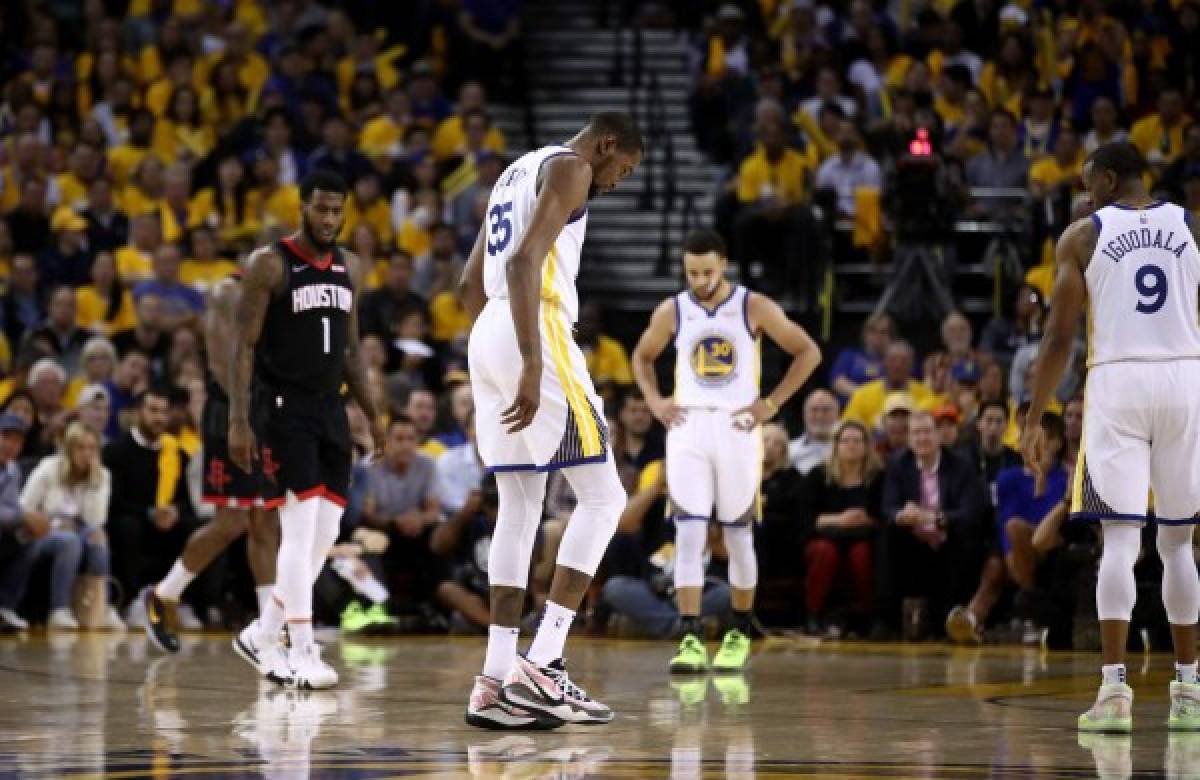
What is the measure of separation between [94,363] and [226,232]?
2.81 meters

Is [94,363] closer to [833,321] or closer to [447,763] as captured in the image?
[833,321]

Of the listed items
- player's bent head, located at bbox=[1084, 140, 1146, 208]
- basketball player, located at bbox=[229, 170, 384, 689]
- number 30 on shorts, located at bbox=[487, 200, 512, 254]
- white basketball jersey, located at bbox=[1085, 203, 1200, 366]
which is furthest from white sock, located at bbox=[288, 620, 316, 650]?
player's bent head, located at bbox=[1084, 140, 1146, 208]

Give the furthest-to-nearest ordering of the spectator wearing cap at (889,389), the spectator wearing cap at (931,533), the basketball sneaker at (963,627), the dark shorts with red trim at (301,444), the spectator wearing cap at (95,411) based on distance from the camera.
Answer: the spectator wearing cap at (95,411) → the spectator wearing cap at (889,389) → the spectator wearing cap at (931,533) → the basketball sneaker at (963,627) → the dark shorts with red trim at (301,444)

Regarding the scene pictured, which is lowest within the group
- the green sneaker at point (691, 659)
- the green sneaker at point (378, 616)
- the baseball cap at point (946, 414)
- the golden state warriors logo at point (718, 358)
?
the green sneaker at point (378, 616)

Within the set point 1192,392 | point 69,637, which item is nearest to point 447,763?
point 1192,392

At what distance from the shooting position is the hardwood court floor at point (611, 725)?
6547 mm

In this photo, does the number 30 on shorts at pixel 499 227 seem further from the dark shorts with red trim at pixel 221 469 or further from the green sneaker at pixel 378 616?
the green sneaker at pixel 378 616

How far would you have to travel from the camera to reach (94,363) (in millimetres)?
16625

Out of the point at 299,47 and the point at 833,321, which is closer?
the point at 833,321

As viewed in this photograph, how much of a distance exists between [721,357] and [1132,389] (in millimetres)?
3744

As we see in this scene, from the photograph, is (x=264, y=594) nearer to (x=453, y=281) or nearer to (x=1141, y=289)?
(x=1141, y=289)

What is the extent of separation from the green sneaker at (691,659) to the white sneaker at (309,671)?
1991 millimetres

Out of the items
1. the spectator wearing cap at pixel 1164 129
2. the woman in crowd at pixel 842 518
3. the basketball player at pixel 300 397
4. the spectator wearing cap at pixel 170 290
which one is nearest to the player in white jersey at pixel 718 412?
the basketball player at pixel 300 397

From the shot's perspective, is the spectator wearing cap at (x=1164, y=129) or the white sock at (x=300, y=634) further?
the spectator wearing cap at (x=1164, y=129)
